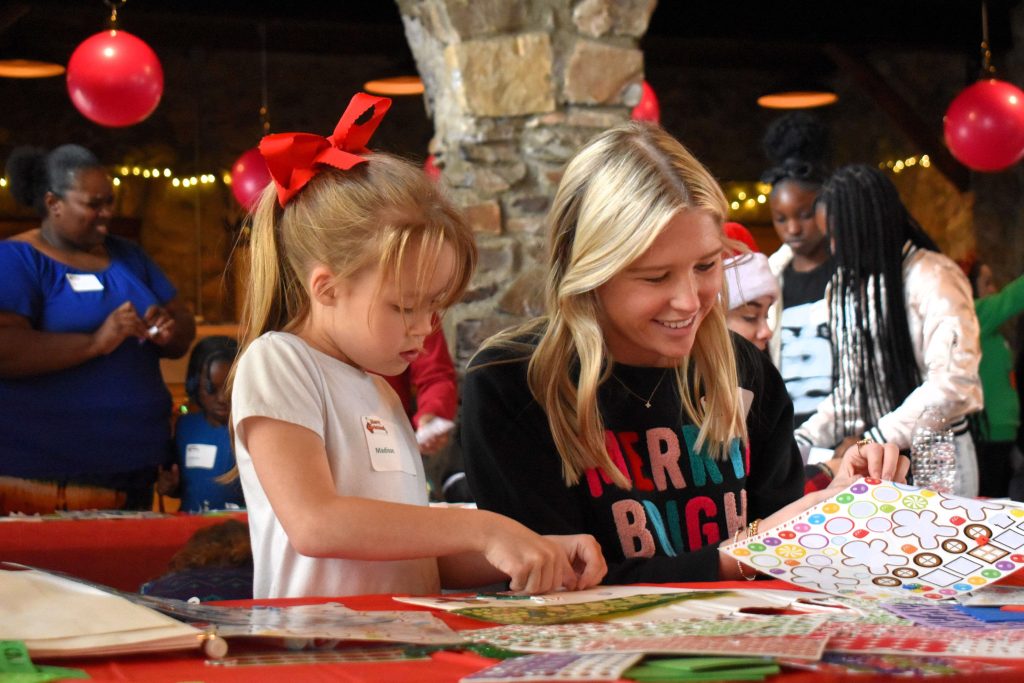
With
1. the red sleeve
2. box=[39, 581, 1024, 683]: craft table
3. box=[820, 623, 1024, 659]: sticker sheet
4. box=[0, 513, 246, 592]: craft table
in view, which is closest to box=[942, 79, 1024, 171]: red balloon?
the red sleeve

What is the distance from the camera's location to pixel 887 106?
964 centimetres

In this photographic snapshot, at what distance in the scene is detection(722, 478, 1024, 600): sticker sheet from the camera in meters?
1.41

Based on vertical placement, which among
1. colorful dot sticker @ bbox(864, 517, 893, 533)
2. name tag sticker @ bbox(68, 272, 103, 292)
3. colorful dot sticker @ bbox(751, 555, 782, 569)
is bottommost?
colorful dot sticker @ bbox(751, 555, 782, 569)

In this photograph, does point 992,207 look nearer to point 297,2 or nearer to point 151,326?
point 297,2

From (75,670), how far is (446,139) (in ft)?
13.3

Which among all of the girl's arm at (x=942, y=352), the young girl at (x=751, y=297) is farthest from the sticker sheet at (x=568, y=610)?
the girl's arm at (x=942, y=352)

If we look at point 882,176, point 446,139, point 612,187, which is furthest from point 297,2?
point 612,187

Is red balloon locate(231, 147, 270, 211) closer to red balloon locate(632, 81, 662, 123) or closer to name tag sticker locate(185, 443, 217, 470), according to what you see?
red balloon locate(632, 81, 662, 123)

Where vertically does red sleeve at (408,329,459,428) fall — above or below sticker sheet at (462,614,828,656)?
above

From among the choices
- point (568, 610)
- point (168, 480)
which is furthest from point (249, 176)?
point (568, 610)

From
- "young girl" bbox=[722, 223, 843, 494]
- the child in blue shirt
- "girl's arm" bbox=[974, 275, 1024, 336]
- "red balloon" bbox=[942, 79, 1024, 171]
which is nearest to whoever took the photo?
"young girl" bbox=[722, 223, 843, 494]

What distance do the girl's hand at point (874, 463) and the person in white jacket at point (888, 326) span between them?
169 cm

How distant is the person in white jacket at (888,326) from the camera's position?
3.43m

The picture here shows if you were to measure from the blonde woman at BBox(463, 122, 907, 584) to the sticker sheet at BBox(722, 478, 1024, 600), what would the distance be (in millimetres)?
149
